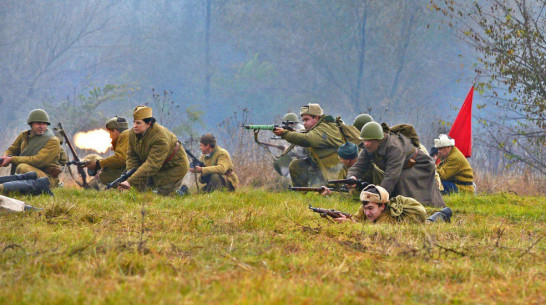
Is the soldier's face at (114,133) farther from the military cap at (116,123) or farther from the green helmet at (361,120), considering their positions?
the green helmet at (361,120)

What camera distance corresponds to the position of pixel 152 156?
994 centimetres

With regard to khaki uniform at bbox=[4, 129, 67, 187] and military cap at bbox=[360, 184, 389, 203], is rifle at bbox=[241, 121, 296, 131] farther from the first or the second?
Result: military cap at bbox=[360, 184, 389, 203]

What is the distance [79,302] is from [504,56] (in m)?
12.0

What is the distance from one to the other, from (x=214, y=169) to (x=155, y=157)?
3.36 meters

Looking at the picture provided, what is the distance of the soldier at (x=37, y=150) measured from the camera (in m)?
11.3

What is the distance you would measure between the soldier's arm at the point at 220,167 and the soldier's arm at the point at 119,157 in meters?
2.40

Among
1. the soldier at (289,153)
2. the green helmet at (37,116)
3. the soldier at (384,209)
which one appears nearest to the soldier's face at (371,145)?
the soldier at (384,209)

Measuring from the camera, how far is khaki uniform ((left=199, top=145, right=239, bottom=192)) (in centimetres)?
1323

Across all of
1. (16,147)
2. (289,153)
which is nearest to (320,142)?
(289,153)

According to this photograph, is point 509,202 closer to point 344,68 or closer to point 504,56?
point 504,56

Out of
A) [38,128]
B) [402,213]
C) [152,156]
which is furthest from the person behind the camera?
[38,128]

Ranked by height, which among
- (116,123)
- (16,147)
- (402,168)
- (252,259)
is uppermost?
(116,123)

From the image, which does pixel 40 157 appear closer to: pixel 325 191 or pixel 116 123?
pixel 116 123

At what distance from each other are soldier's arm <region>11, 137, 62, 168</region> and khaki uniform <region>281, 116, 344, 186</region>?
405cm
